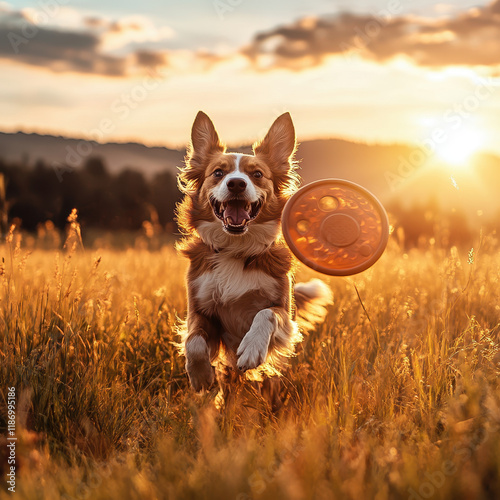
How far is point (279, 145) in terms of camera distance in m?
4.76

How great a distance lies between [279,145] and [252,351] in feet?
6.60

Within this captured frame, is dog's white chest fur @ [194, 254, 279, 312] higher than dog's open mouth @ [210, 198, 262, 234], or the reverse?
dog's open mouth @ [210, 198, 262, 234]

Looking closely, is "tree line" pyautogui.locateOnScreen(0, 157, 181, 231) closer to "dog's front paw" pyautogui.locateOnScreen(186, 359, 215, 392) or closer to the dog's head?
the dog's head

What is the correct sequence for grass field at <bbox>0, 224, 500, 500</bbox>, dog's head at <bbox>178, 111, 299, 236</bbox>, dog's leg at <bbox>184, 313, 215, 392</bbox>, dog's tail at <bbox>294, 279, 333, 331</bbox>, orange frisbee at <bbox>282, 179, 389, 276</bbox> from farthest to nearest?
1. dog's tail at <bbox>294, 279, 333, 331</bbox>
2. dog's head at <bbox>178, 111, 299, 236</bbox>
3. orange frisbee at <bbox>282, 179, 389, 276</bbox>
4. dog's leg at <bbox>184, 313, 215, 392</bbox>
5. grass field at <bbox>0, 224, 500, 500</bbox>

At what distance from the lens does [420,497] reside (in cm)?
199

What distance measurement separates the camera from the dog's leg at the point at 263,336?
353cm

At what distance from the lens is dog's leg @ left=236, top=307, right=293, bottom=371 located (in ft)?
11.6

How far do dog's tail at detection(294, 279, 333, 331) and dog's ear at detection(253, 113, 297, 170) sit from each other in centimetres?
112

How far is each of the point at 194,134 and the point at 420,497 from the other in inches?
139

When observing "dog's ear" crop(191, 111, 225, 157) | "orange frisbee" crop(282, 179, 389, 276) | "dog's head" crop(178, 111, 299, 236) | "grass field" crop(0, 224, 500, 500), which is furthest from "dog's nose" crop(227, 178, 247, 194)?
"grass field" crop(0, 224, 500, 500)

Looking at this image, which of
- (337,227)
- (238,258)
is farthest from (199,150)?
(337,227)

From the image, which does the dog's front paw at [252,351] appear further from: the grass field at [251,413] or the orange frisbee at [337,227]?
the orange frisbee at [337,227]

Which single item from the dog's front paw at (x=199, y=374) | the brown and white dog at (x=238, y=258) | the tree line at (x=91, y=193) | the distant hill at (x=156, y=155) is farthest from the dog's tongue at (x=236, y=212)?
the tree line at (x=91, y=193)

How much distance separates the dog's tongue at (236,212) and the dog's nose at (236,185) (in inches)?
8.6
